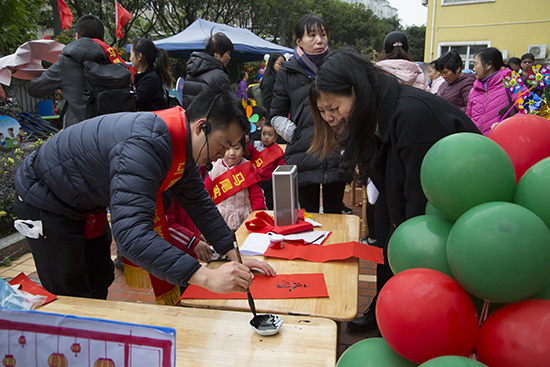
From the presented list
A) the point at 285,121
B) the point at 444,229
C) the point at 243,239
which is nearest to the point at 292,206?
the point at 243,239

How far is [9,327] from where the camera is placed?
0.77 metres

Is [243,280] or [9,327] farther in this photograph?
[243,280]

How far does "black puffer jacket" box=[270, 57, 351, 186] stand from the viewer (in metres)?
2.58

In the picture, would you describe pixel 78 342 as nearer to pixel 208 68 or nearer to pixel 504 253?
pixel 504 253

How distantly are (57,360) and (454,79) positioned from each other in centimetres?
518

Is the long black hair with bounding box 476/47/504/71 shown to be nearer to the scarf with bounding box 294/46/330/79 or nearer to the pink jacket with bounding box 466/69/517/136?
the pink jacket with bounding box 466/69/517/136

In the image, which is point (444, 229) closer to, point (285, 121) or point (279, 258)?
point (279, 258)

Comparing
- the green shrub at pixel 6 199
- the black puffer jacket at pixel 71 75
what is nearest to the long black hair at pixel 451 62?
the black puffer jacket at pixel 71 75

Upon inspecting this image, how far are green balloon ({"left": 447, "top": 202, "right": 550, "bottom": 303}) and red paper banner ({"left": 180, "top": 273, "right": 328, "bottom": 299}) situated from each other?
0.74 meters

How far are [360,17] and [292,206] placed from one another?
121ft

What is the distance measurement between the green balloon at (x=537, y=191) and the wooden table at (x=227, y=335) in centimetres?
63

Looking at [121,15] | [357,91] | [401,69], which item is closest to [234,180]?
[401,69]

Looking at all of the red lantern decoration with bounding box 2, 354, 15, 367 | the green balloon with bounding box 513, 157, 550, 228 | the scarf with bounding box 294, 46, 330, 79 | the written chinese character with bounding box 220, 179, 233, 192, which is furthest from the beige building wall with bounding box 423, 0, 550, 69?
the red lantern decoration with bounding box 2, 354, 15, 367

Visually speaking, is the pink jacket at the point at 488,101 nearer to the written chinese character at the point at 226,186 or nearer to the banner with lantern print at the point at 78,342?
the written chinese character at the point at 226,186
